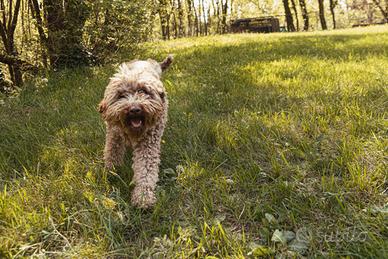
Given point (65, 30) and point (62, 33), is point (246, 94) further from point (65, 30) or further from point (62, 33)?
point (62, 33)

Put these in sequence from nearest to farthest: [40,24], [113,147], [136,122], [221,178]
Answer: [221,178] < [136,122] < [113,147] < [40,24]

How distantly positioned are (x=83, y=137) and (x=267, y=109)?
2.70 meters

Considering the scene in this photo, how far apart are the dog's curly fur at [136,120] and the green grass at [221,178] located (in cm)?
18

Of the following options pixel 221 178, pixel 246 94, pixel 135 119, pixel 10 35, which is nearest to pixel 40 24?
pixel 10 35

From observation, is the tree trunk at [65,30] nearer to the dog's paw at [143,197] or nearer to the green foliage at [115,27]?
the green foliage at [115,27]

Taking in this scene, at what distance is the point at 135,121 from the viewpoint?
148 inches

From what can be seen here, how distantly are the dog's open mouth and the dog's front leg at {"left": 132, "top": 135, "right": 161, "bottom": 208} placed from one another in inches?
8.9

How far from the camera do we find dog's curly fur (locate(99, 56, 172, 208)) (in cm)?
362

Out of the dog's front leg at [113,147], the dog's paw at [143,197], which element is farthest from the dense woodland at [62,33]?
the dog's paw at [143,197]

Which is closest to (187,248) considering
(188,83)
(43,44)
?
(188,83)

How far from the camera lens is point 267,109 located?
5094 millimetres

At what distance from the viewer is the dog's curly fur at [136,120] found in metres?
3.62

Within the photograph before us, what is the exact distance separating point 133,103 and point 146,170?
0.73 m

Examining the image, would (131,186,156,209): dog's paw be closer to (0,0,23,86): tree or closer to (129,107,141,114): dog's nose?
(129,107,141,114): dog's nose
